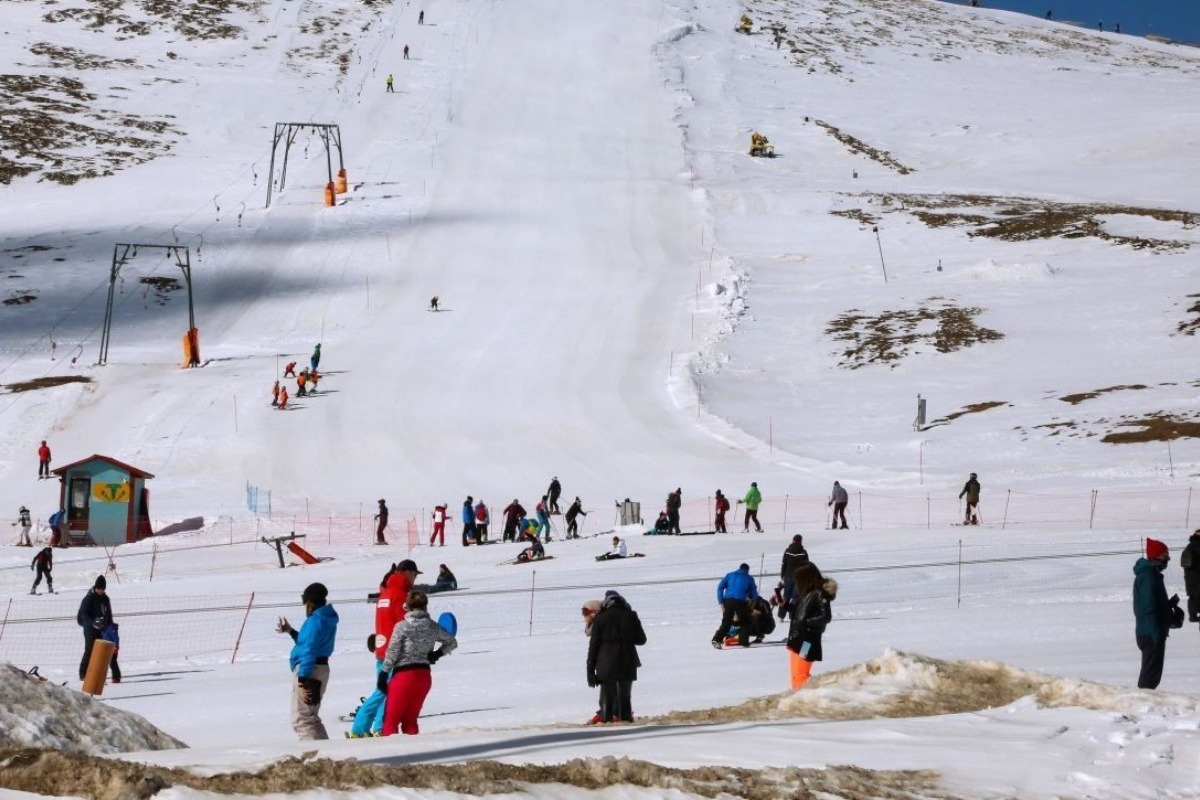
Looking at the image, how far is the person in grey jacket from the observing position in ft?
32.2

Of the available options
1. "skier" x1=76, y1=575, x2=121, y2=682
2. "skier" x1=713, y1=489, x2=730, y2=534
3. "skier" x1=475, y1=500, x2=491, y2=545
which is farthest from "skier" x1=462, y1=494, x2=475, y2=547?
"skier" x1=76, y1=575, x2=121, y2=682

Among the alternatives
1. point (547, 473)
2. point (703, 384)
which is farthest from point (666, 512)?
point (703, 384)

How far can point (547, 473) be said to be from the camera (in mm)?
36406

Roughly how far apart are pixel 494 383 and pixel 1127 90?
67942 millimetres

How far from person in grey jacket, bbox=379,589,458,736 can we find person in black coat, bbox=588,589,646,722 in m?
1.37

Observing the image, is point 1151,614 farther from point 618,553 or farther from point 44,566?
point 44,566

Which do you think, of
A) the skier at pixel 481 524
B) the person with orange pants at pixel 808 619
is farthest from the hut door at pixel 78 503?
the person with orange pants at pixel 808 619

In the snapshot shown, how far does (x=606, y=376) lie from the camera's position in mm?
45000

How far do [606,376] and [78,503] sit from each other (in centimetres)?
1747

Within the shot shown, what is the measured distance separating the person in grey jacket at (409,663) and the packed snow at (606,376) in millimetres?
898

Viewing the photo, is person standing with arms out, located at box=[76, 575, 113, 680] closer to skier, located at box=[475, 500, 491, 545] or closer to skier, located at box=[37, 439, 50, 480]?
skier, located at box=[475, 500, 491, 545]

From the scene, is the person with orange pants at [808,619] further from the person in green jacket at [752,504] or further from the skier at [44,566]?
the person in green jacket at [752,504]

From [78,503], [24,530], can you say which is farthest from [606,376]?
[24,530]

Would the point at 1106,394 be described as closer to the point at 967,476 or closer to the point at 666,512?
the point at 967,476
